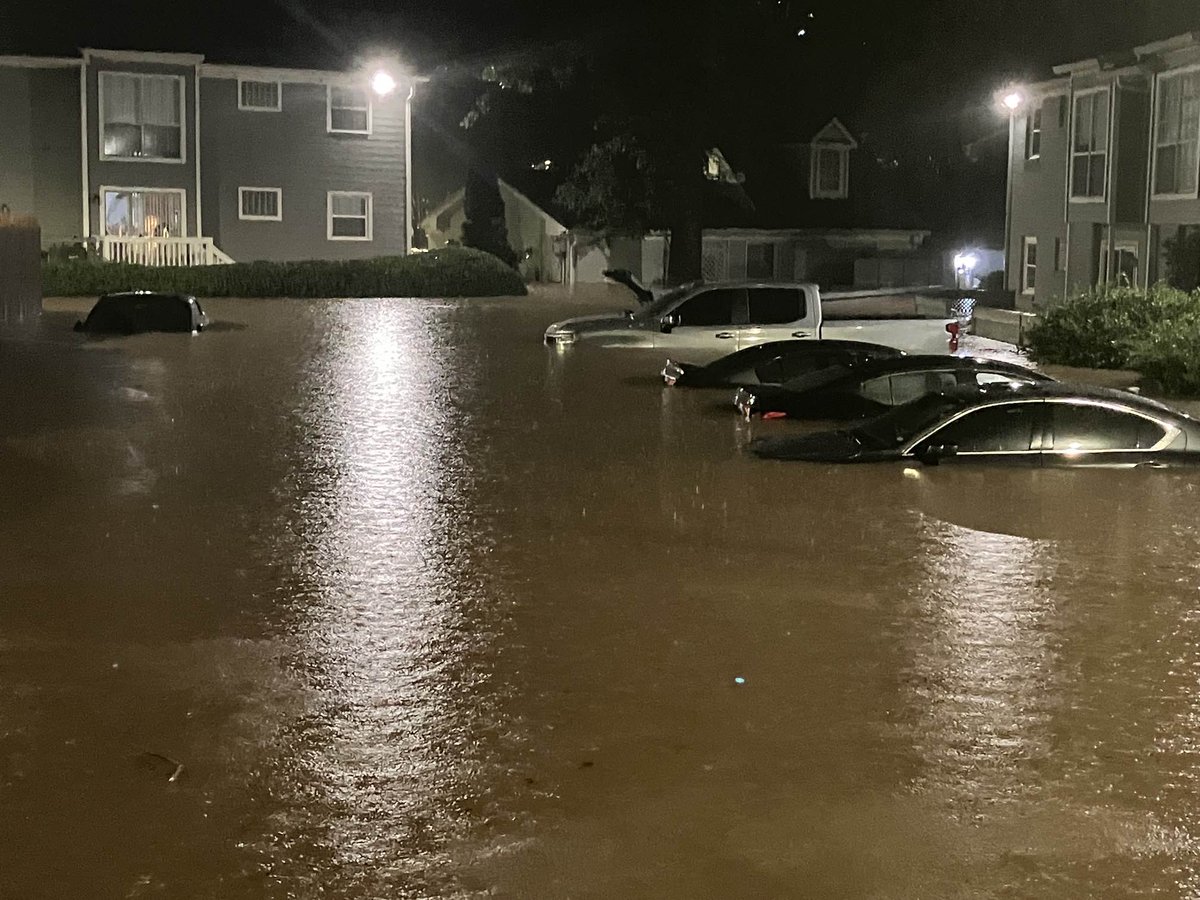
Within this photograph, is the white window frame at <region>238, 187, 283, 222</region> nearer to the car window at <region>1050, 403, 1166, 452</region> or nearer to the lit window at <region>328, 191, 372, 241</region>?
the lit window at <region>328, 191, 372, 241</region>

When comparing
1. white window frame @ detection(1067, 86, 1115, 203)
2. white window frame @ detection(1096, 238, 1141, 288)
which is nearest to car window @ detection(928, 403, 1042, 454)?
white window frame @ detection(1096, 238, 1141, 288)

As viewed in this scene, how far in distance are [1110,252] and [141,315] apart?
880 inches

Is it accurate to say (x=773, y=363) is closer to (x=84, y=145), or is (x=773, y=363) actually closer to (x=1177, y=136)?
(x=1177, y=136)

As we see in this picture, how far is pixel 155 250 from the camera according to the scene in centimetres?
4769

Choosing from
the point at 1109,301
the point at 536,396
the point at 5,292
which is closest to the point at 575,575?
the point at 536,396

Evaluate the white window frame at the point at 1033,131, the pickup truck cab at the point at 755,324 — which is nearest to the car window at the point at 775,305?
the pickup truck cab at the point at 755,324

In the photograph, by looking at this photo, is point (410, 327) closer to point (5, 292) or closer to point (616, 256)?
point (5, 292)

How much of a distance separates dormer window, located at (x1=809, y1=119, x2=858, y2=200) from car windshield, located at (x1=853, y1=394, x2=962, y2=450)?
43.6m

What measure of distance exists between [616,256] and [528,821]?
5206cm

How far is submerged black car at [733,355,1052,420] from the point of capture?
18828 millimetres

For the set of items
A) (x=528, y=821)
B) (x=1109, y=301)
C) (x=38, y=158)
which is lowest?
(x=528, y=821)

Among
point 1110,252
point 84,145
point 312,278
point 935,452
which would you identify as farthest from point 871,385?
point 84,145

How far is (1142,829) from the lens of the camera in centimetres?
697

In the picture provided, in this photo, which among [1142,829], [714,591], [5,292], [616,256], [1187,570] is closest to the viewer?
[1142,829]
